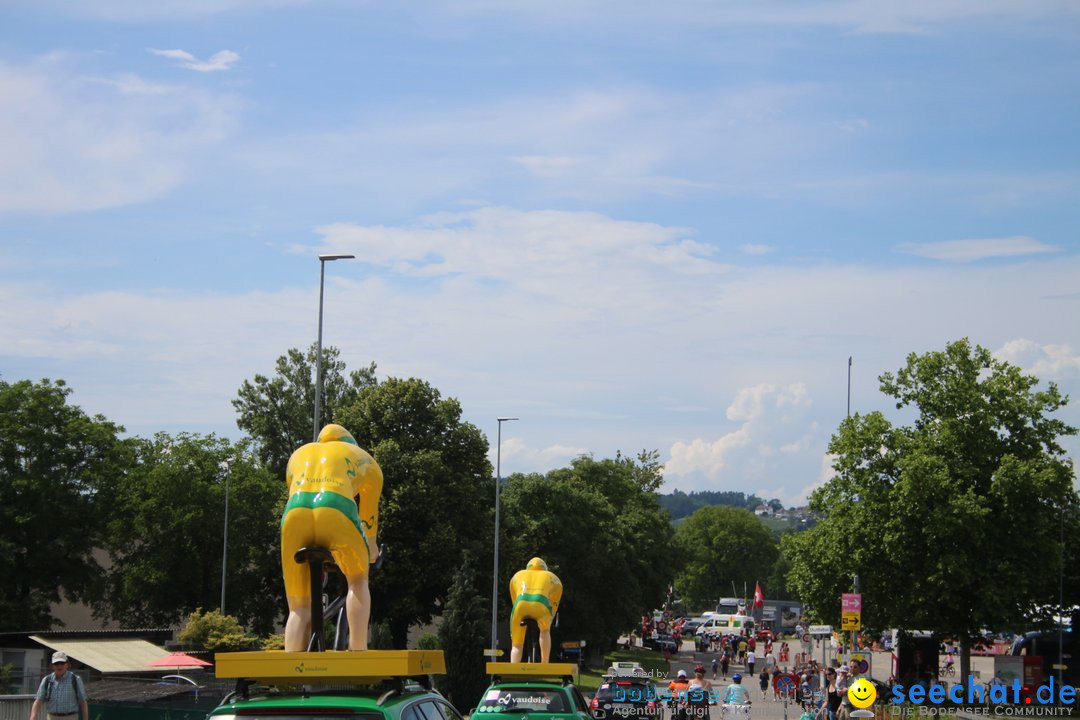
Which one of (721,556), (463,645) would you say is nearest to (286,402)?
(463,645)

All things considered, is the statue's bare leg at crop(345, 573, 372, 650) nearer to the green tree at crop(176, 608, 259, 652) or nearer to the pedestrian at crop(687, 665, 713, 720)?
the pedestrian at crop(687, 665, 713, 720)

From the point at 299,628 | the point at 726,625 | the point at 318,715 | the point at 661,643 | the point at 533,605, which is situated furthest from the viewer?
the point at 726,625

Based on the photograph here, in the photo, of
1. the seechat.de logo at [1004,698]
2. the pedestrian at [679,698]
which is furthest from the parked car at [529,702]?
the seechat.de logo at [1004,698]

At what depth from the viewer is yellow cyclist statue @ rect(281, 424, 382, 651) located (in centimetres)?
1229

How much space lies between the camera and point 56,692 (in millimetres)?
13914

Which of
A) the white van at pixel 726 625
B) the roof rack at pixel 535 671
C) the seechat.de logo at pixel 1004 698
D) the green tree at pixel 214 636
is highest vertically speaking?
the roof rack at pixel 535 671

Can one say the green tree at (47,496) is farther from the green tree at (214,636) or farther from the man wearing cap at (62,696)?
the man wearing cap at (62,696)

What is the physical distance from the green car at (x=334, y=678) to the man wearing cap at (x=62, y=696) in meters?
5.49

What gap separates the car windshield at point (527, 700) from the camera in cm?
1862

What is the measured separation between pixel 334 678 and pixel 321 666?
126 millimetres

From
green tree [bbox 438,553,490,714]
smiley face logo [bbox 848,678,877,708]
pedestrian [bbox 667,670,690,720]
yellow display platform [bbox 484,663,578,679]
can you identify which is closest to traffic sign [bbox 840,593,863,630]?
pedestrian [bbox 667,670,690,720]

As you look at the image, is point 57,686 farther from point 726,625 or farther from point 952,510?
point 726,625

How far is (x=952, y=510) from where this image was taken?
41469mm

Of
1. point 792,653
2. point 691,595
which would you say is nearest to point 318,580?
point 792,653
